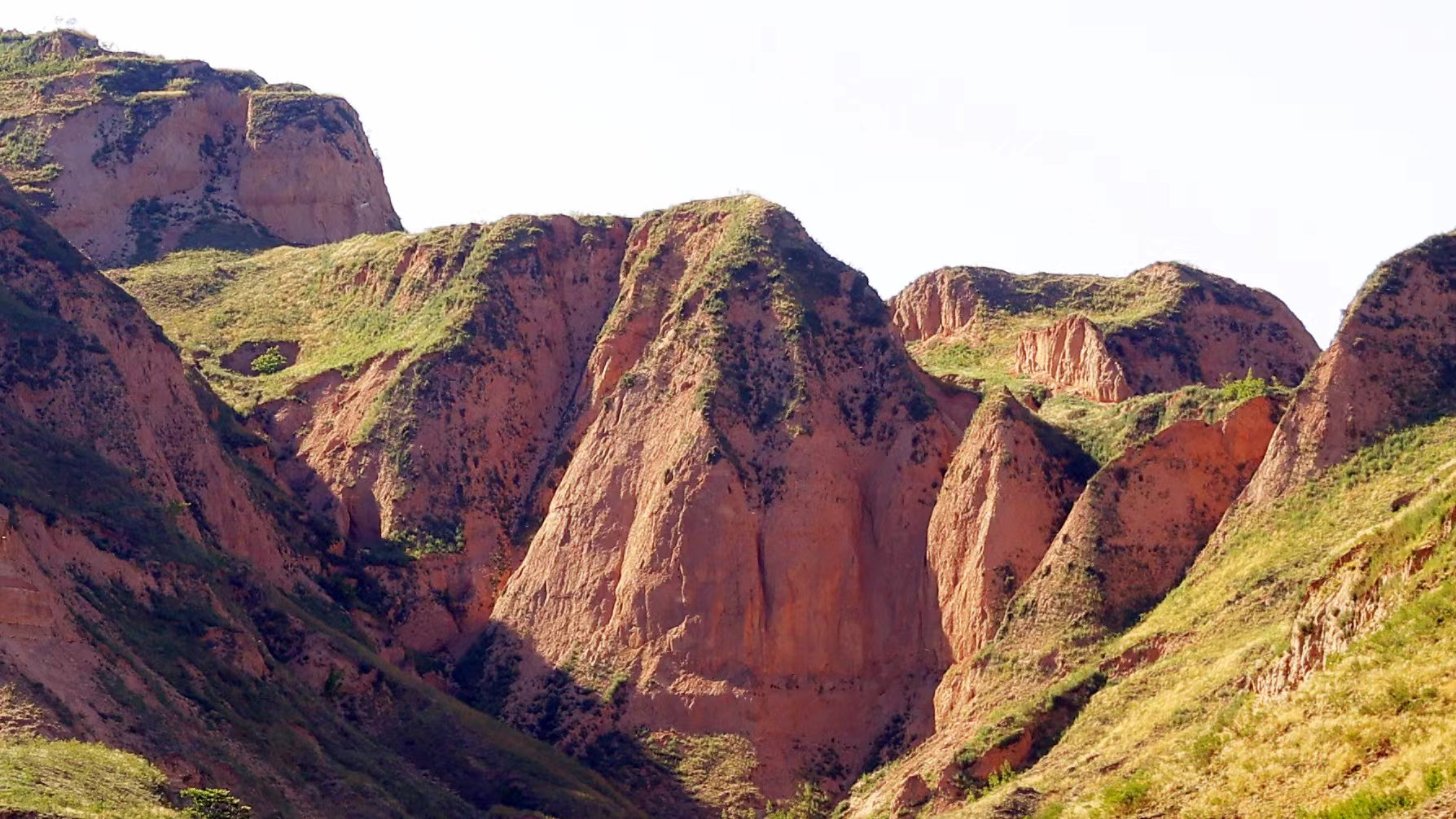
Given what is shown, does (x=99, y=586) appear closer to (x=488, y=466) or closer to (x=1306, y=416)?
(x=488, y=466)

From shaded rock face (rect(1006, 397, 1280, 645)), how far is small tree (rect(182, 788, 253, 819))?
2004 centimetres

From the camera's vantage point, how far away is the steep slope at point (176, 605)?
159ft

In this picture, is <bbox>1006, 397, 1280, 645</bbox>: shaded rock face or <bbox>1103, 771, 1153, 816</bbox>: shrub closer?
<bbox>1103, 771, 1153, 816</bbox>: shrub

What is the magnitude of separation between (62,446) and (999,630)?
2303 cm

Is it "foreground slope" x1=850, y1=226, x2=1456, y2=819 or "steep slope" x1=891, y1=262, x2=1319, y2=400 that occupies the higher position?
"steep slope" x1=891, y1=262, x2=1319, y2=400

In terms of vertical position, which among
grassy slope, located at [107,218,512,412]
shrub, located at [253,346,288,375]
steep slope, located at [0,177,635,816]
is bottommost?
steep slope, located at [0,177,635,816]

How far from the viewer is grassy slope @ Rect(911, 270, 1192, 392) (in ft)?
252

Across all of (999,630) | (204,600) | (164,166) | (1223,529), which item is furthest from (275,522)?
(164,166)

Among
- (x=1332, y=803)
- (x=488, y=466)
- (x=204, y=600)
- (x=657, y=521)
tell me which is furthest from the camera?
(x=488, y=466)

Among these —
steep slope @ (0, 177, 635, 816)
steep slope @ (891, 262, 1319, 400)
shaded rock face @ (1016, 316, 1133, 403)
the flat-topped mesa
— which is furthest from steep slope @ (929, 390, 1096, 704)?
the flat-topped mesa

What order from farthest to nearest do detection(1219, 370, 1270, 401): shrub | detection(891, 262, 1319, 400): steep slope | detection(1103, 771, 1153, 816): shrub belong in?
1. detection(891, 262, 1319, 400): steep slope
2. detection(1219, 370, 1270, 401): shrub
3. detection(1103, 771, 1153, 816): shrub

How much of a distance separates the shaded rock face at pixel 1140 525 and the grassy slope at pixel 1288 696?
131cm

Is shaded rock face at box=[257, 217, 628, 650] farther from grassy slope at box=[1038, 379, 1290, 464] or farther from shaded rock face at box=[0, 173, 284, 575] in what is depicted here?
grassy slope at box=[1038, 379, 1290, 464]

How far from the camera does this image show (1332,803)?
31047 millimetres
